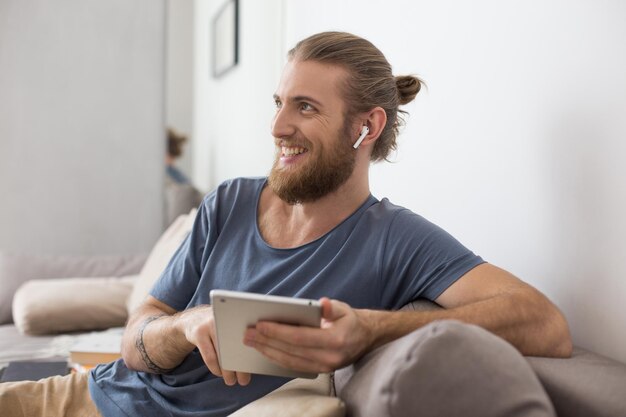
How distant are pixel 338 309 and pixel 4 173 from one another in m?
2.90

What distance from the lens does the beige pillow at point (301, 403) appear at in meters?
0.93

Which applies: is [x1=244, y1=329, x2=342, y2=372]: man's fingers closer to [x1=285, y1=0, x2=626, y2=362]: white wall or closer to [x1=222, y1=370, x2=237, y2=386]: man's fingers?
[x1=222, y1=370, x2=237, y2=386]: man's fingers

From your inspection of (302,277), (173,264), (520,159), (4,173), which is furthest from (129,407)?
(4,173)

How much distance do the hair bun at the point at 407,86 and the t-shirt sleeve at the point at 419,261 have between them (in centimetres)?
36

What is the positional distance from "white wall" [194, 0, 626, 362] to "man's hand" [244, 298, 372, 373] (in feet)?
1.56

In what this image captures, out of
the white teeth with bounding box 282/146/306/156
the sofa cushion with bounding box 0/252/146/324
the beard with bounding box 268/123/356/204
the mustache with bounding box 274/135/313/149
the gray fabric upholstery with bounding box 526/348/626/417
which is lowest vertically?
the sofa cushion with bounding box 0/252/146/324

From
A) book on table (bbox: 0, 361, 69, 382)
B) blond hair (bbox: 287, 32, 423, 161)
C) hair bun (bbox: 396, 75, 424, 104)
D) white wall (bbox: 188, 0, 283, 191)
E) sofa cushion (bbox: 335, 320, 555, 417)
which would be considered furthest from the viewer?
white wall (bbox: 188, 0, 283, 191)

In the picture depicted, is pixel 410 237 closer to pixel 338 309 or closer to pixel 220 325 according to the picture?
pixel 338 309

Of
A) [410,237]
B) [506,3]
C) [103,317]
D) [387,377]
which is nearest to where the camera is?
[387,377]

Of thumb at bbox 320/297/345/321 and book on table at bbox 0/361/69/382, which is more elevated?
thumb at bbox 320/297/345/321

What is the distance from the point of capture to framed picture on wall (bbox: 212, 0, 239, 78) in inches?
139

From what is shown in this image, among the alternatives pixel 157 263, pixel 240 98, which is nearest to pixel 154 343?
pixel 157 263

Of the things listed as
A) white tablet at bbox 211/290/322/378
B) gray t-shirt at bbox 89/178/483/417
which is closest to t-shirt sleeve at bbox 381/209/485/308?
gray t-shirt at bbox 89/178/483/417

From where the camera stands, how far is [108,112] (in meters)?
3.60
